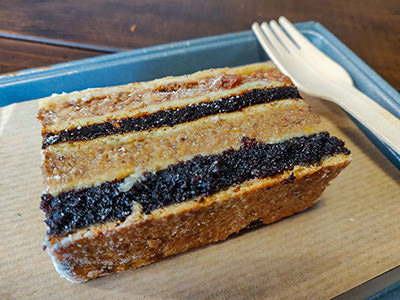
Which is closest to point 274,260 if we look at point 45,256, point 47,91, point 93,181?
point 93,181

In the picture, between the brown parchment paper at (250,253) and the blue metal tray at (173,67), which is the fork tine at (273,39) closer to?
the blue metal tray at (173,67)

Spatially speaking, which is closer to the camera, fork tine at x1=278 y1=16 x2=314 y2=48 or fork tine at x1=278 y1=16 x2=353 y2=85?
fork tine at x1=278 y1=16 x2=353 y2=85

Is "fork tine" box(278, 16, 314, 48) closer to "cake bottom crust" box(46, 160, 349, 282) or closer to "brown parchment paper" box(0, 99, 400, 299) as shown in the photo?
"brown parchment paper" box(0, 99, 400, 299)

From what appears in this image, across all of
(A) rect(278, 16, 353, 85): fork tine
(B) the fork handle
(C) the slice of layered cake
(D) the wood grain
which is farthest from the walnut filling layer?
(D) the wood grain

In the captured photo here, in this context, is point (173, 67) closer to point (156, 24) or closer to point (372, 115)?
→ point (156, 24)

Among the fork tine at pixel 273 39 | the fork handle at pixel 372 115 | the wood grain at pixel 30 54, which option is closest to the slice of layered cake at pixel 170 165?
the fork handle at pixel 372 115

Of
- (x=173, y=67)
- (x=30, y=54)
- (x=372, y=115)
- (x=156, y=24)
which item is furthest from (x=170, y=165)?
(x=156, y=24)
